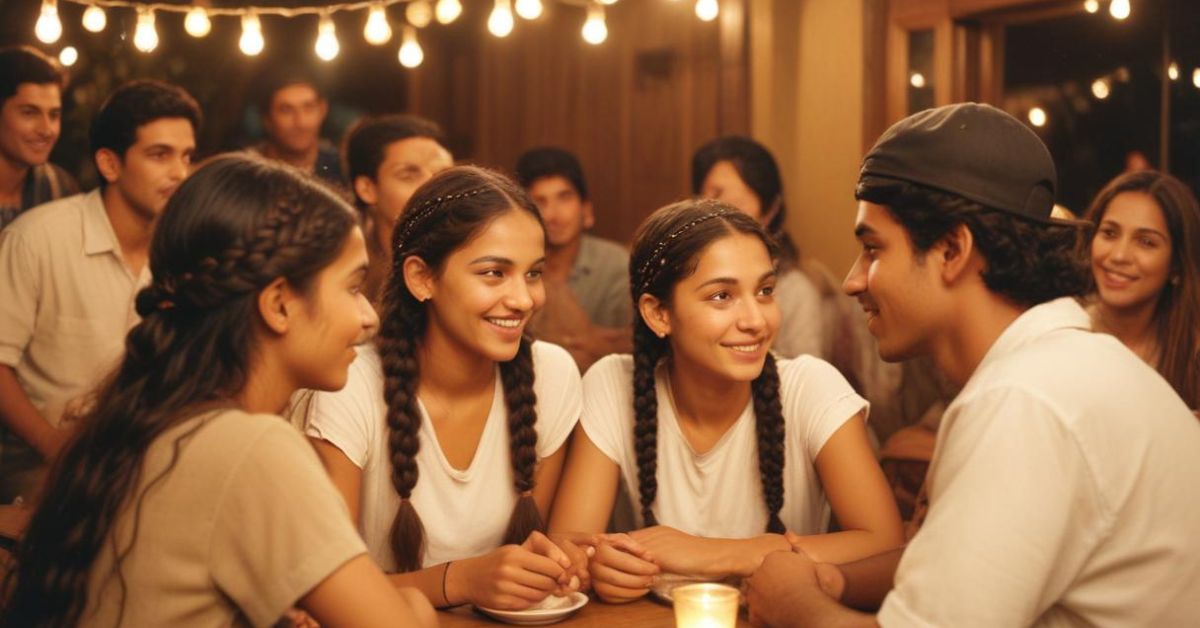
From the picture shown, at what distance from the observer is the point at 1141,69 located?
427 cm

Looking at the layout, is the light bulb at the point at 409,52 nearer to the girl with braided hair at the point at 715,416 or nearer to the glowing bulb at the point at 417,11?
the glowing bulb at the point at 417,11

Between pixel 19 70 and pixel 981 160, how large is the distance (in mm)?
3687

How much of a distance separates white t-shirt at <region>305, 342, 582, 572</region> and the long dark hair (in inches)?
76.6

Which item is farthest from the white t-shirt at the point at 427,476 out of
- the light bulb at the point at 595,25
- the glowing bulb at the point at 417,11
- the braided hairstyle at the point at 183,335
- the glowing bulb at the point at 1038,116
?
the glowing bulb at the point at 1038,116

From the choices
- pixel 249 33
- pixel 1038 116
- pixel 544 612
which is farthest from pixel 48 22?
pixel 1038 116

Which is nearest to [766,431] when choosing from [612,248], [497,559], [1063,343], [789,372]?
[789,372]

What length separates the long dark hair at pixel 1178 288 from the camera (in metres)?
3.51

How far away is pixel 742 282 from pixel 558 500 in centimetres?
62

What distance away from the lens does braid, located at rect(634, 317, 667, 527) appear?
106 inches

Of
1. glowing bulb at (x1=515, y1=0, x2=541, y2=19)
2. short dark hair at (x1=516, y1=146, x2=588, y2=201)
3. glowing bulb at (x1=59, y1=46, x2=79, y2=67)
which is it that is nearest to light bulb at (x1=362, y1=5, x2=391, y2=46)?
glowing bulb at (x1=515, y1=0, x2=541, y2=19)

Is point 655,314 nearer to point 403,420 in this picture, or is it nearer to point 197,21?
point 403,420

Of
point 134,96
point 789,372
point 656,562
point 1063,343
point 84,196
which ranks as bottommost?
point 656,562

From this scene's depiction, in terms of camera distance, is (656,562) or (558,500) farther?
(558,500)

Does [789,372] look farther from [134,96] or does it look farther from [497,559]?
[134,96]
